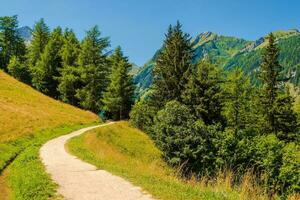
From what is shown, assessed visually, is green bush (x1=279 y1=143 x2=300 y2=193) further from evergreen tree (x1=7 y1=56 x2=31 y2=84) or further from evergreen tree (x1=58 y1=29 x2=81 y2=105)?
evergreen tree (x1=7 y1=56 x2=31 y2=84)

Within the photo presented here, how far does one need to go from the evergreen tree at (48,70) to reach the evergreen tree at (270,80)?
41.8m

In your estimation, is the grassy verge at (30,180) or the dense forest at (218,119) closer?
the grassy verge at (30,180)

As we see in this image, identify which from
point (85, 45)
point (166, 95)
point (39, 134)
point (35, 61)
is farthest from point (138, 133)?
point (35, 61)

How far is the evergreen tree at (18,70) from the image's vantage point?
262 ft

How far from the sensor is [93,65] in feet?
225

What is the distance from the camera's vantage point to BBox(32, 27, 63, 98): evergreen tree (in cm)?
7444

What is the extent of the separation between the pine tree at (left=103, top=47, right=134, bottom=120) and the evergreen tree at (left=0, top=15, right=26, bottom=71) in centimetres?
3132

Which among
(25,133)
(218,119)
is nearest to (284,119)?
(218,119)

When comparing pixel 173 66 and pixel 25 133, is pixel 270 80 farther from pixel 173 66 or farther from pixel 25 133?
pixel 25 133

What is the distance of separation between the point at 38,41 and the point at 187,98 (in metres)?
55.0

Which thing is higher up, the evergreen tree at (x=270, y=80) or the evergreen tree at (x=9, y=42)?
the evergreen tree at (x=9, y=42)

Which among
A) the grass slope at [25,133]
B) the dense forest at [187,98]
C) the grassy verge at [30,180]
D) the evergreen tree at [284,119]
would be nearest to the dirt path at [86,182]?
the grassy verge at [30,180]

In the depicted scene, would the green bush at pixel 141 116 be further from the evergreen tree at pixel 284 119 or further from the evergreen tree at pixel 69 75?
the evergreen tree at pixel 69 75

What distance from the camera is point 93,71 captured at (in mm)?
68375
